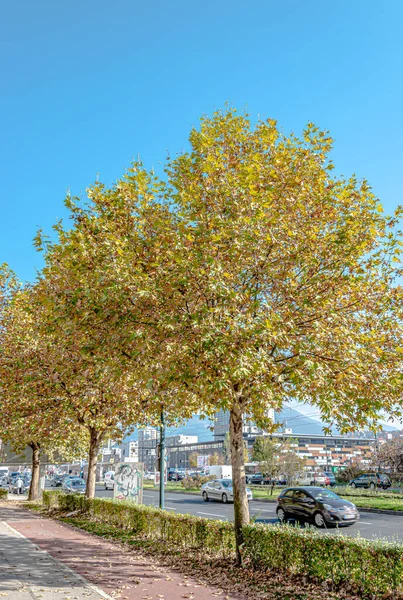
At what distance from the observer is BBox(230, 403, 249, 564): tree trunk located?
32.7 ft

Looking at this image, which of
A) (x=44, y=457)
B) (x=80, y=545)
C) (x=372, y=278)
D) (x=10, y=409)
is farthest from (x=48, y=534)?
(x=44, y=457)

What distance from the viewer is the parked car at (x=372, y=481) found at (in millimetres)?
42156

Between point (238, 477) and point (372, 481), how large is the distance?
37.4 meters

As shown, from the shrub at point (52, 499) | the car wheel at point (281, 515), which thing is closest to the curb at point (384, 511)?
the car wheel at point (281, 515)

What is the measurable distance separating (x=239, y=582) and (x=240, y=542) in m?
1.14

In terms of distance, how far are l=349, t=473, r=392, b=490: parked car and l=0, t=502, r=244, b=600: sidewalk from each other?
34.9 m

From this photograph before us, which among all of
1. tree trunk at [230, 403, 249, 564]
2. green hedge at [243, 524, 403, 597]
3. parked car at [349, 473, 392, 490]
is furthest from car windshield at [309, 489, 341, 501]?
parked car at [349, 473, 392, 490]

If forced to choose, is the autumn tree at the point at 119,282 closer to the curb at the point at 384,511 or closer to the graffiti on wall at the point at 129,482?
the graffiti on wall at the point at 129,482

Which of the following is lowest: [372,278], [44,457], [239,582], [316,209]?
[239,582]

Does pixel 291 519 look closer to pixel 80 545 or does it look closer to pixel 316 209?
pixel 80 545

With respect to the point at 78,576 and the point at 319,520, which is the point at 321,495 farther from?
the point at 78,576

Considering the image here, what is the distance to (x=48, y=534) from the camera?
48.8 ft

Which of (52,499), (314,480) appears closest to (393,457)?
(314,480)

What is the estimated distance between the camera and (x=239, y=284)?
9500 millimetres
